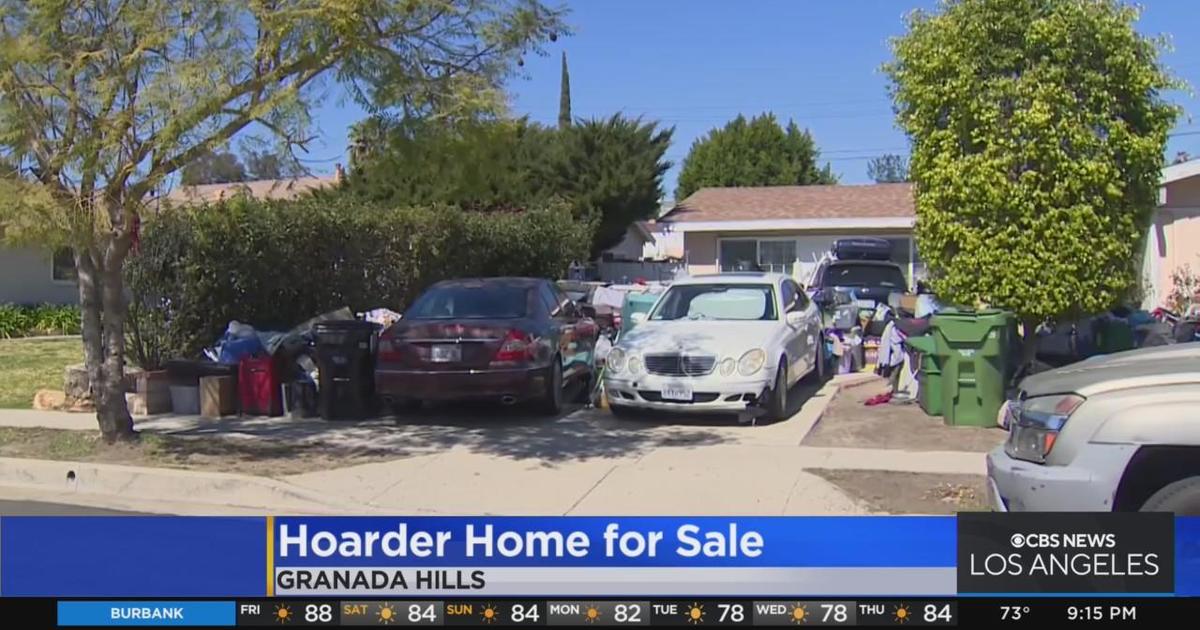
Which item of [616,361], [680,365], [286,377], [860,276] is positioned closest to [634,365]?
[616,361]

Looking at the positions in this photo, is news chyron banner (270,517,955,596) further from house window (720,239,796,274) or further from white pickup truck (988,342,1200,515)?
house window (720,239,796,274)

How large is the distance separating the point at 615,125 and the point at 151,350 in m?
23.7

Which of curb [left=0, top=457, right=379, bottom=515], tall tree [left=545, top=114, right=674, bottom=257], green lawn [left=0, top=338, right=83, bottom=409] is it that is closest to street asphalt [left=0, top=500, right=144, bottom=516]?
curb [left=0, top=457, right=379, bottom=515]

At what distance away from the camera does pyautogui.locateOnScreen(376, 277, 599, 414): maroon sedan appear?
10.1 meters

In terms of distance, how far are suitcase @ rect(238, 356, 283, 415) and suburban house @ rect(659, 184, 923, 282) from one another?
17438mm

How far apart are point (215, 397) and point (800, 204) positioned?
20.5 m

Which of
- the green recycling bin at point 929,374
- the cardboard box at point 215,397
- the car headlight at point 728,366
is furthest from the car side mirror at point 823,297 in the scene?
the cardboard box at point 215,397

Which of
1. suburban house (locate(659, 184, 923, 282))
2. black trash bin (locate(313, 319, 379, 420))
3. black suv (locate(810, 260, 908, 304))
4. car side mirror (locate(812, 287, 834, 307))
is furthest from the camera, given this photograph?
suburban house (locate(659, 184, 923, 282))

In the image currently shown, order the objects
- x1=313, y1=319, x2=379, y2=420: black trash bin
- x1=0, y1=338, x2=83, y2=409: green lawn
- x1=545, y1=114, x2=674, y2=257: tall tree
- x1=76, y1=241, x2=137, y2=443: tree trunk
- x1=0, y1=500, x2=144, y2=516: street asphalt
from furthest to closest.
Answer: x1=545, y1=114, x2=674, y2=257: tall tree → x1=0, y1=338, x2=83, y2=409: green lawn → x1=313, y1=319, x2=379, y2=420: black trash bin → x1=76, y1=241, x2=137, y2=443: tree trunk → x1=0, y1=500, x2=144, y2=516: street asphalt

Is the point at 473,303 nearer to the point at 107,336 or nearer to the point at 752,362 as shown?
the point at 752,362

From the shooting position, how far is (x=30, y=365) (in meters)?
15.4

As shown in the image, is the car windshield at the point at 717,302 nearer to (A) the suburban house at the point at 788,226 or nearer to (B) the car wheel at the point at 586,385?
(B) the car wheel at the point at 586,385

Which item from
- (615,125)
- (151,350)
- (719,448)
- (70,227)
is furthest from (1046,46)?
(615,125)

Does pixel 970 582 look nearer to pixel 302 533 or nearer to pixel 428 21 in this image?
pixel 302 533
